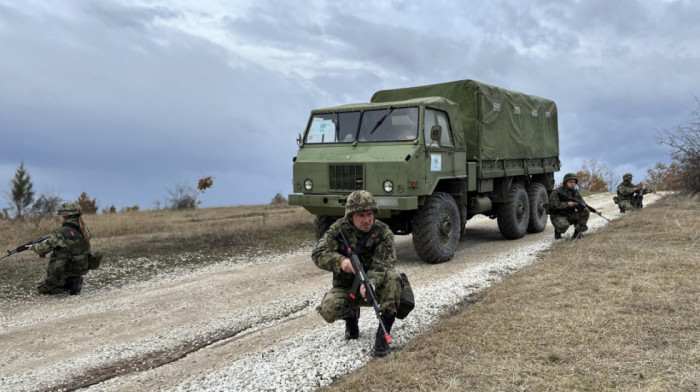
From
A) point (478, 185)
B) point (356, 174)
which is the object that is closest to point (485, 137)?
point (478, 185)

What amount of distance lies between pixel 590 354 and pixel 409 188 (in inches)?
171

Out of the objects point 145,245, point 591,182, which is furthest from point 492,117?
point 591,182

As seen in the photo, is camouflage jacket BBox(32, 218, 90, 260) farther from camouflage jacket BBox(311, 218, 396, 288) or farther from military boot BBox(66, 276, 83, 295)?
camouflage jacket BBox(311, 218, 396, 288)

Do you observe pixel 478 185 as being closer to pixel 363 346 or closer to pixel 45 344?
pixel 363 346

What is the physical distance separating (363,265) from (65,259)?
507 cm

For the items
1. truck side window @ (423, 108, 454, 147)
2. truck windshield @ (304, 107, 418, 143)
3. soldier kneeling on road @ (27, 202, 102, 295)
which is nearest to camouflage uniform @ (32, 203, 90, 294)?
soldier kneeling on road @ (27, 202, 102, 295)

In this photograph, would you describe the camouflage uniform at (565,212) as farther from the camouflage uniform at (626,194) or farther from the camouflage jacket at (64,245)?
the camouflage jacket at (64,245)

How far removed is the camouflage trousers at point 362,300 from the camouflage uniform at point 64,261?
4.79 meters

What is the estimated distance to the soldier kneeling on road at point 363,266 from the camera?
4305mm

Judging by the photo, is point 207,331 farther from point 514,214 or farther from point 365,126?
point 514,214

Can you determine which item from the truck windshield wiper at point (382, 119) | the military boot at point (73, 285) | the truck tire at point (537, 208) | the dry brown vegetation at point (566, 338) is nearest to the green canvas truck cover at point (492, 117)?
the truck tire at point (537, 208)

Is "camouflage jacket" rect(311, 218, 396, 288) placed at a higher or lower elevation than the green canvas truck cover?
lower

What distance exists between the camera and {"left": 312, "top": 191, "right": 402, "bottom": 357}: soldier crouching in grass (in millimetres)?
4309

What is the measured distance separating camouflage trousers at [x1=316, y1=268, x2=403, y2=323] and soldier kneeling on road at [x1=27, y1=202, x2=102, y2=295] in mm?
4789
